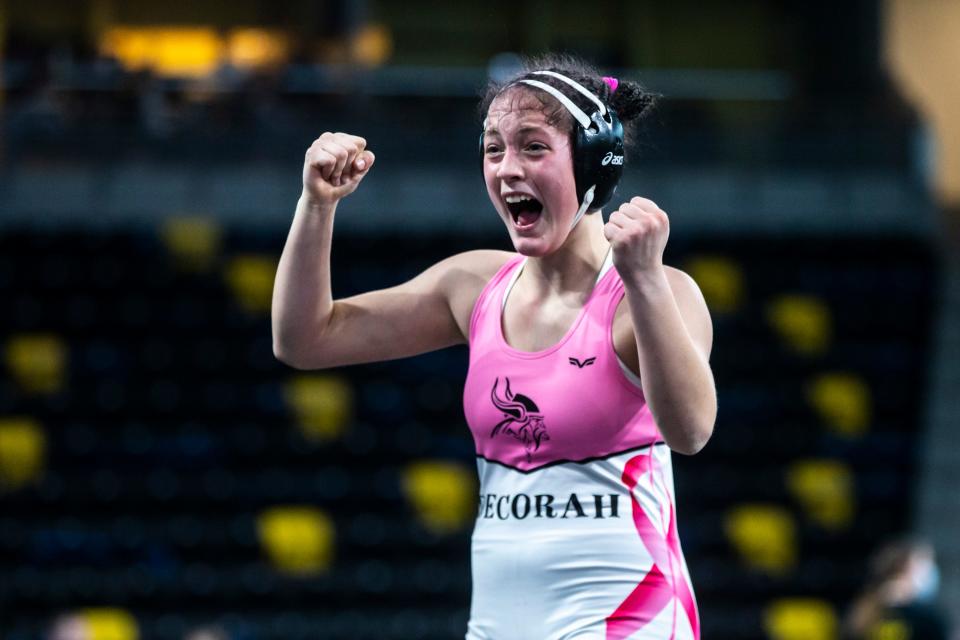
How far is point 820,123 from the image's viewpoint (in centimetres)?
1140

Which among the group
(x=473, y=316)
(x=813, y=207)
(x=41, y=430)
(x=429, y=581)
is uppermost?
(x=813, y=207)

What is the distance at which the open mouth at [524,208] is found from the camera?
108 inches

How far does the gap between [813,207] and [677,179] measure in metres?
1.08

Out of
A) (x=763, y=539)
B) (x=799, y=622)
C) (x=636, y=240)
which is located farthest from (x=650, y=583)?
(x=763, y=539)

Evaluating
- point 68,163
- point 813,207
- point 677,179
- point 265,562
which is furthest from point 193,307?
point 813,207

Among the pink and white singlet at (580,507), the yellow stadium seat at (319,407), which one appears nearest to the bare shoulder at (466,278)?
the pink and white singlet at (580,507)

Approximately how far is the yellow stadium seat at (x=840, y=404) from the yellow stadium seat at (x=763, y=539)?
101 cm

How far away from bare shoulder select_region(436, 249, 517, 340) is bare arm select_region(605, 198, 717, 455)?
1.93 feet

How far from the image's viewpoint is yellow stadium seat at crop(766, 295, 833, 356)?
10.9m

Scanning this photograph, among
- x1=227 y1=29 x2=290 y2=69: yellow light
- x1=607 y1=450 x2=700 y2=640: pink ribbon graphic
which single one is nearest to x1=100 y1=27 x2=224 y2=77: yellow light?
x1=227 y1=29 x2=290 y2=69: yellow light

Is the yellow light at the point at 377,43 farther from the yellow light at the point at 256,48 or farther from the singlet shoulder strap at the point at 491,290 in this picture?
the singlet shoulder strap at the point at 491,290

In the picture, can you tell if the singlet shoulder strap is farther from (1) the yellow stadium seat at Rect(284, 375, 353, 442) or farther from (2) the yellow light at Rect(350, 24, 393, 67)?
(2) the yellow light at Rect(350, 24, 393, 67)

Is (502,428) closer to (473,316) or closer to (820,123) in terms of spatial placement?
(473,316)

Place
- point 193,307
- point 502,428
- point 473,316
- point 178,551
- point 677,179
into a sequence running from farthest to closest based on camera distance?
point 677,179 < point 193,307 < point 178,551 < point 473,316 < point 502,428
